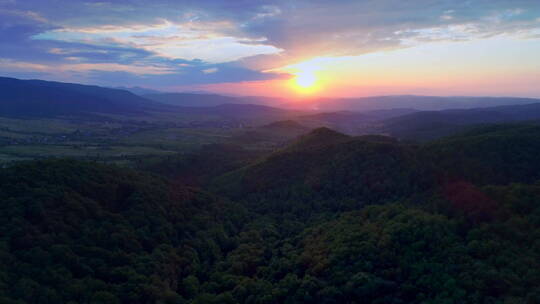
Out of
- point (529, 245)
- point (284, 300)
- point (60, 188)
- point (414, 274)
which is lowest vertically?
point (284, 300)

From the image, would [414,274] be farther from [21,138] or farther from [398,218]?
[21,138]

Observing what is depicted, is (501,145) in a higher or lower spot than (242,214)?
higher

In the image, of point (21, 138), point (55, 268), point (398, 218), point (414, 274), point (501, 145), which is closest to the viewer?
point (55, 268)

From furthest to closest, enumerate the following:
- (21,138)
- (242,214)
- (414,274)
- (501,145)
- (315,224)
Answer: (21,138), (501,145), (242,214), (315,224), (414,274)

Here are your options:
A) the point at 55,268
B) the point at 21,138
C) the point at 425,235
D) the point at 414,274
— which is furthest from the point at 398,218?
the point at 21,138

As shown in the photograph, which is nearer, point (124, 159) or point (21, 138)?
point (124, 159)

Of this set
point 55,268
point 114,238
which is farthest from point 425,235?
point 55,268
